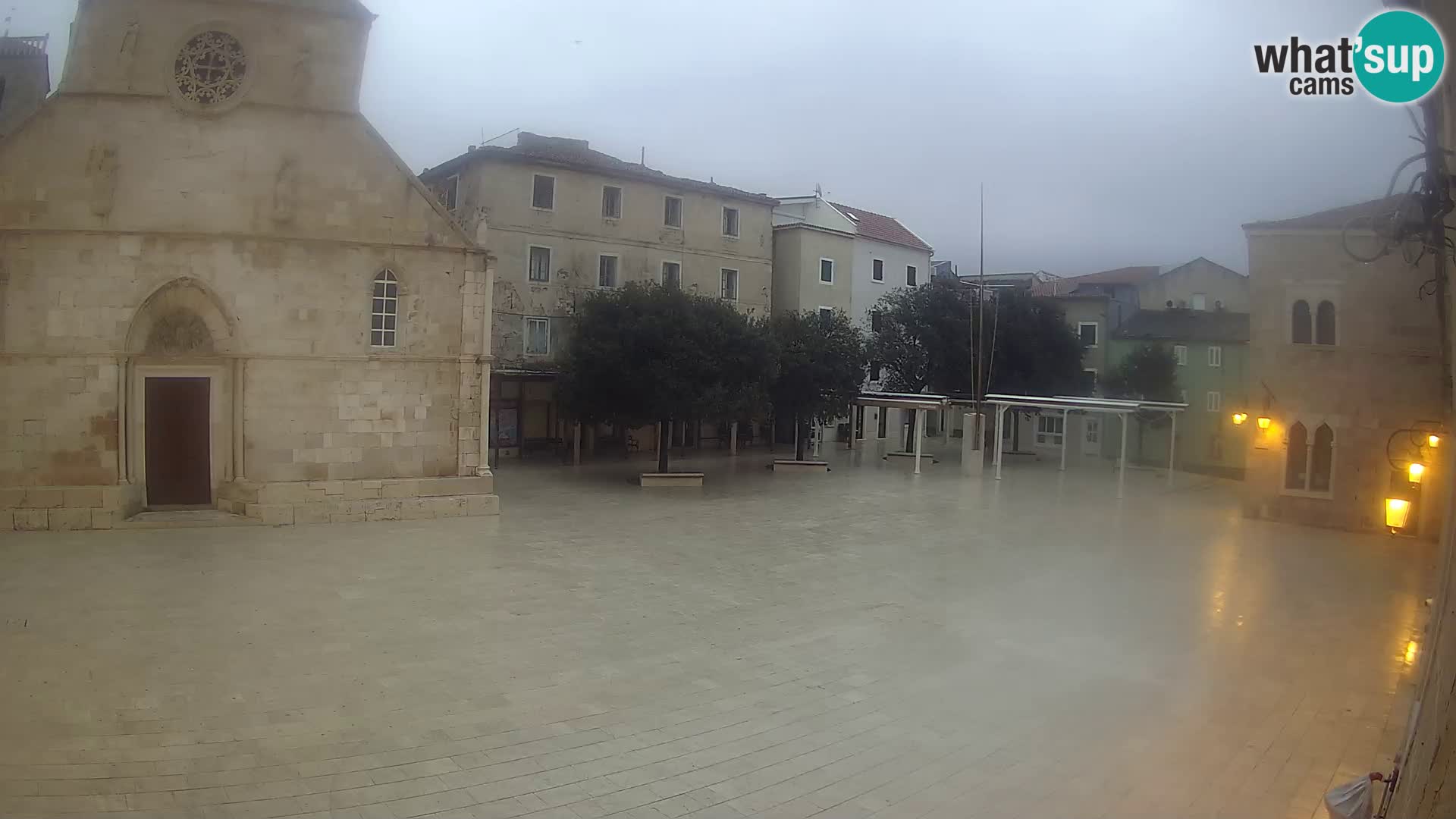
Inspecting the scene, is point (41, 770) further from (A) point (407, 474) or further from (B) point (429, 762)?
(A) point (407, 474)

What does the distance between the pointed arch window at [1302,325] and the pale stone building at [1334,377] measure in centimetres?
2

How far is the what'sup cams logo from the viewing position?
5.39 metres

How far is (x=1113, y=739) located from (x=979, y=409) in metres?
23.1

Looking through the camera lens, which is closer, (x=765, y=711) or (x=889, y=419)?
(x=765, y=711)

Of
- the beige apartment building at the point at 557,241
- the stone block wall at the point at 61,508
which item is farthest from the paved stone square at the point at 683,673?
the beige apartment building at the point at 557,241

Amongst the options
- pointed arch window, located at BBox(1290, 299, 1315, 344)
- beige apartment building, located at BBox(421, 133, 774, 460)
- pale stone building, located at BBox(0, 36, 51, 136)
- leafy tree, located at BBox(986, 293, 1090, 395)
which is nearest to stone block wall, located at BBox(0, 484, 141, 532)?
pale stone building, located at BBox(0, 36, 51, 136)

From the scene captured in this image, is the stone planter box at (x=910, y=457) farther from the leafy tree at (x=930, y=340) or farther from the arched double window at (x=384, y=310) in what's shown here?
the arched double window at (x=384, y=310)

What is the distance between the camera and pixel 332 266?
1727 cm

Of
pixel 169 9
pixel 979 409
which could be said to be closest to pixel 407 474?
pixel 169 9

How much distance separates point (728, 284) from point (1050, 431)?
58.2ft

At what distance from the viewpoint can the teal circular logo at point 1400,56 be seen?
528 cm

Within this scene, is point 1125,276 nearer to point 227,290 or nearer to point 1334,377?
point 1334,377

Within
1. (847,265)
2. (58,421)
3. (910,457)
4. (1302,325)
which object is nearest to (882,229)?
(847,265)

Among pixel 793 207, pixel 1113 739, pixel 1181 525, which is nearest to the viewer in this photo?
pixel 1113 739
